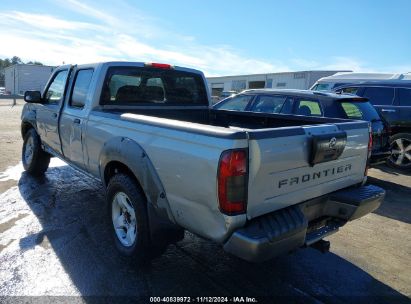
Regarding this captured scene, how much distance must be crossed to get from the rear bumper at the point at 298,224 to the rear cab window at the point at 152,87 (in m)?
2.49

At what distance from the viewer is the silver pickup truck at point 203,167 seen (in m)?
2.40

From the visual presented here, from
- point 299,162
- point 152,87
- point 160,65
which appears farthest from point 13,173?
point 299,162

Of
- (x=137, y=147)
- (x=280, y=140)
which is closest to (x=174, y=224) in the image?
(x=137, y=147)

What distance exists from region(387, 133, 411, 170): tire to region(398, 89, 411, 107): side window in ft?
2.61

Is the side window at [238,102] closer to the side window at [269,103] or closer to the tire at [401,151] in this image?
the side window at [269,103]

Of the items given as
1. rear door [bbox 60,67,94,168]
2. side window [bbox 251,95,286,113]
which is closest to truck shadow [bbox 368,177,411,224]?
side window [bbox 251,95,286,113]

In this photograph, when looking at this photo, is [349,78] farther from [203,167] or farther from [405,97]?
[203,167]

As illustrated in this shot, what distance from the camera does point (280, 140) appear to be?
251 centimetres

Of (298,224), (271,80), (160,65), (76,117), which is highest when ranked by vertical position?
(271,80)

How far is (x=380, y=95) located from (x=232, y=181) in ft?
25.4

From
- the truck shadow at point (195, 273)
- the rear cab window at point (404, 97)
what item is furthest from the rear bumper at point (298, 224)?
the rear cab window at point (404, 97)

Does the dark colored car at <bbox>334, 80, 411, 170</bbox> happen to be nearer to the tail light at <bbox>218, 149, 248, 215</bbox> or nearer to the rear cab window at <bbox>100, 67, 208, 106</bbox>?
the rear cab window at <bbox>100, 67, 208, 106</bbox>

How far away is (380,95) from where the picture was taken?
876 cm

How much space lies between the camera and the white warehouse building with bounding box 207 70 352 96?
96.6 feet
